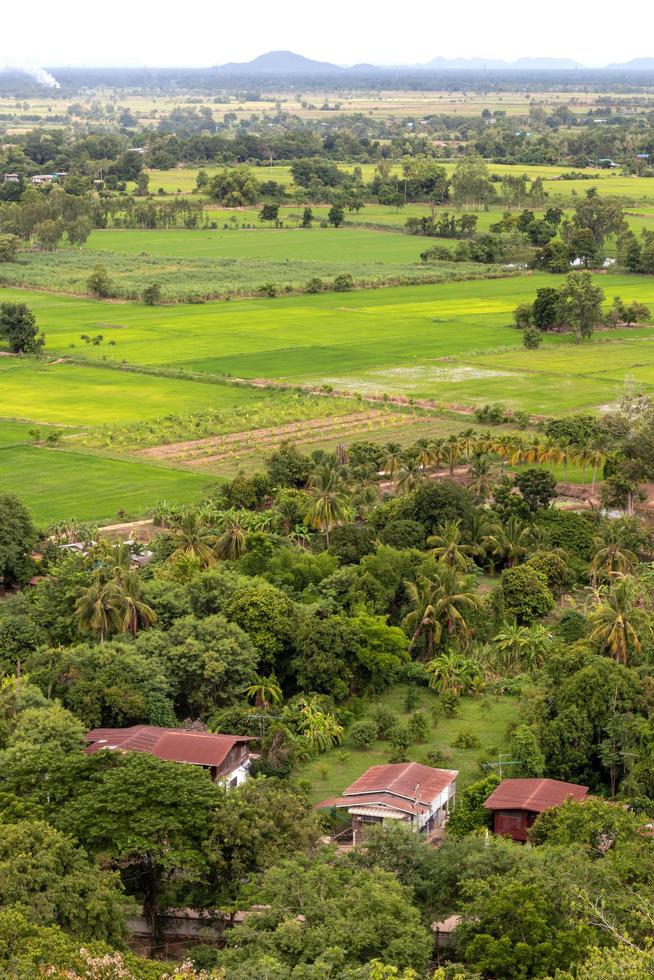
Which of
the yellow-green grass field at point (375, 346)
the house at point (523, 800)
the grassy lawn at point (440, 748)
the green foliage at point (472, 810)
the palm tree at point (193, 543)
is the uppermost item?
the palm tree at point (193, 543)

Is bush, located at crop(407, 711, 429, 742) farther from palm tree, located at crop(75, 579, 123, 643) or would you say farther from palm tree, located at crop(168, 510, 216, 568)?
palm tree, located at crop(168, 510, 216, 568)

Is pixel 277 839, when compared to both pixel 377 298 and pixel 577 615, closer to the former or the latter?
pixel 577 615

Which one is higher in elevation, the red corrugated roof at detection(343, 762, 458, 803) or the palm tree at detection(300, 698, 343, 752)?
the red corrugated roof at detection(343, 762, 458, 803)

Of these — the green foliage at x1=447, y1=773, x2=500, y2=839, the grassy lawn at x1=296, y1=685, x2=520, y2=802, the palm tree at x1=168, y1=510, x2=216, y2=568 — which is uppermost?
the palm tree at x1=168, y1=510, x2=216, y2=568

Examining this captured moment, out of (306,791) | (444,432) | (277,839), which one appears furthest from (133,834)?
(444,432)

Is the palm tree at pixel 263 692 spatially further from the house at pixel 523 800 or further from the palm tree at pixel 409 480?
the palm tree at pixel 409 480

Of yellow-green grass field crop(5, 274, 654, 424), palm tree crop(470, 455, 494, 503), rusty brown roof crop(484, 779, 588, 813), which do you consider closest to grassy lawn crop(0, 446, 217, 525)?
yellow-green grass field crop(5, 274, 654, 424)

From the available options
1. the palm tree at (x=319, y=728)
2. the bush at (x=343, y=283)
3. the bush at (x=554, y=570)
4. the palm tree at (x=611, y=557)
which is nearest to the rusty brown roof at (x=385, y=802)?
the palm tree at (x=319, y=728)
